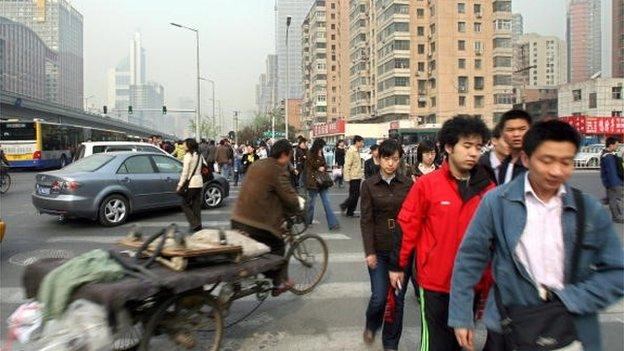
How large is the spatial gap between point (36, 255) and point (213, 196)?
583 centimetres

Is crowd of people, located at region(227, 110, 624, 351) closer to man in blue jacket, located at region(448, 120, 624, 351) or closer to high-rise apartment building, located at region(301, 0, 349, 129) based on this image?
man in blue jacket, located at region(448, 120, 624, 351)

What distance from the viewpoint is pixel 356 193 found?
11555 mm

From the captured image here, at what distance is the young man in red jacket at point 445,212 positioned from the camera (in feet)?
9.77

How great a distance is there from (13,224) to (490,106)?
72320 mm

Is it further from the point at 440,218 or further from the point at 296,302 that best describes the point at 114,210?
the point at 440,218

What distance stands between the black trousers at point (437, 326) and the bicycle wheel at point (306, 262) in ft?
9.22

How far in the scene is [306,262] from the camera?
6.06m

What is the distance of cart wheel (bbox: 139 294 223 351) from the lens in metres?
3.64

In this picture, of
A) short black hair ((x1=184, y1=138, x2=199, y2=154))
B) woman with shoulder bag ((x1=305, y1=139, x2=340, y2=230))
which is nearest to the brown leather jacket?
short black hair ((x1=184, y1=138, x2=199, y2=154))

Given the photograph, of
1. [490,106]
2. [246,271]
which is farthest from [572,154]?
[490,106]

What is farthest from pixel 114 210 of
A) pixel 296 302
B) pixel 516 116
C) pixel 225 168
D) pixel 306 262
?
pixel 225 168

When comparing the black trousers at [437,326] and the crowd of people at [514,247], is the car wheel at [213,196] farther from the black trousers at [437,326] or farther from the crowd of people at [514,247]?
the black trousers at [437,326]

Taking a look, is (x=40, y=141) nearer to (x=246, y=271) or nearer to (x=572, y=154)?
(x=246, y=271)

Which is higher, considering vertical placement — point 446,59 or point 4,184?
point 446,59
